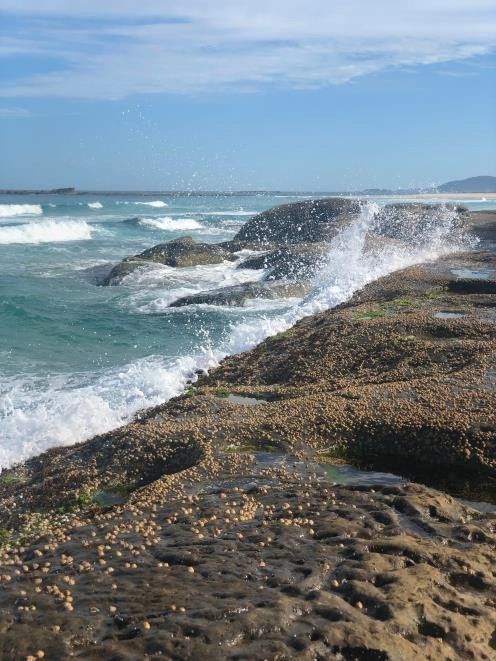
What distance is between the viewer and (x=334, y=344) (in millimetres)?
15734

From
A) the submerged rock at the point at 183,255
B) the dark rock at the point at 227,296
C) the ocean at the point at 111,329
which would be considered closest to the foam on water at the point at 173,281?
the ocean at the point at 111,329

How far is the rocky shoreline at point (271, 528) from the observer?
5.13 metres

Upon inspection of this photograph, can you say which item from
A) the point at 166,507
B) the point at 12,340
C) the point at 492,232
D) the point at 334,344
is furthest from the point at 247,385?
the point at 492,232

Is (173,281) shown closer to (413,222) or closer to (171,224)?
(413,222)

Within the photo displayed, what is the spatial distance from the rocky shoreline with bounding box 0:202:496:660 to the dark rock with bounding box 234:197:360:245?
34651 mm

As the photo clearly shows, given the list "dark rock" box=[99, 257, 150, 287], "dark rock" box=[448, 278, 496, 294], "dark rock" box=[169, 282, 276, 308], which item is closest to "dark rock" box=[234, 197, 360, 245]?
"dark rock" box=[99, 257, 150, 287]

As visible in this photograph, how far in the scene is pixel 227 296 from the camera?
27859 mm

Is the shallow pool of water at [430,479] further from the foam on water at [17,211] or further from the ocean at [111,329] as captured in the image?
the foam on water at [17,211]

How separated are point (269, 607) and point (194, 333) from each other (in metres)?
18.3

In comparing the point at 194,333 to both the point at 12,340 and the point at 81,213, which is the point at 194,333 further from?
the point at 81,213

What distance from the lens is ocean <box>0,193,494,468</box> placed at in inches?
567

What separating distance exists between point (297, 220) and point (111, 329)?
3010 cm

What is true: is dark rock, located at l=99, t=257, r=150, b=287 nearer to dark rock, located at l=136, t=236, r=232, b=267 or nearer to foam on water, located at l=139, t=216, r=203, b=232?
dark rock, located at l=136, t=236, r=232, b=267

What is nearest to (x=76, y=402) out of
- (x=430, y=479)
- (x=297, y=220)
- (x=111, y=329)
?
(x=430, y=479)
